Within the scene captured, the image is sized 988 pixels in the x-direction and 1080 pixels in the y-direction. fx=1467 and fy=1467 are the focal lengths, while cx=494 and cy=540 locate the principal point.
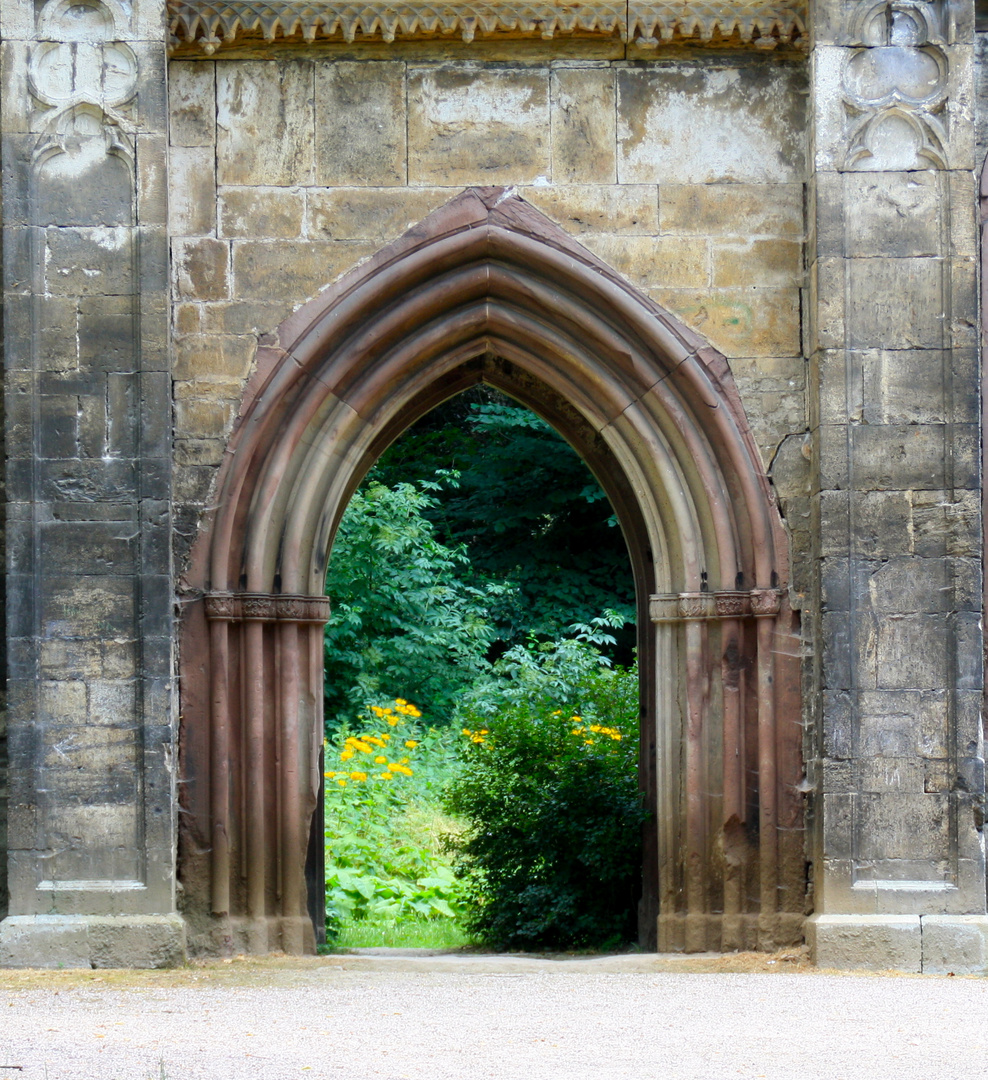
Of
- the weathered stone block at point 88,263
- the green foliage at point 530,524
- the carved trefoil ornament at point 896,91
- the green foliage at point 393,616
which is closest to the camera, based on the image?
the weathered stone block at point 88,263

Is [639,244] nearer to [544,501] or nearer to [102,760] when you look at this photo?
[102,760]

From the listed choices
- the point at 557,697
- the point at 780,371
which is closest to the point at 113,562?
the point at 780,371

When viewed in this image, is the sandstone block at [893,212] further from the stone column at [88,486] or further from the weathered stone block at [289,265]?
the stone column at [88,486]

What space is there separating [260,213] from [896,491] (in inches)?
119

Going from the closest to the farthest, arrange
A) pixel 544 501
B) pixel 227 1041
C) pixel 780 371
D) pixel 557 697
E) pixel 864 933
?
pixel 227 1041 < pixel 864 933 < pixel 780 371 < pixel 557 697 < pixel 544 501

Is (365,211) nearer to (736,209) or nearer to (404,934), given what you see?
(736,209)

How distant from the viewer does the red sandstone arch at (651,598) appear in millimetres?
6387

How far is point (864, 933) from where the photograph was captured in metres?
6.01

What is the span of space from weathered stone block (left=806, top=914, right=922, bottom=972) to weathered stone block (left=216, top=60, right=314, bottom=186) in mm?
3952

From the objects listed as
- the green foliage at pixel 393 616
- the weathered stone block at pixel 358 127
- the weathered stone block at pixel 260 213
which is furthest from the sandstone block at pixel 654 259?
the green foliage at pixel 393 616

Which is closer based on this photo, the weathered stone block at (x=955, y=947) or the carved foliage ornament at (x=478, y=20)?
the weathered stone block at (x=955, y=947)

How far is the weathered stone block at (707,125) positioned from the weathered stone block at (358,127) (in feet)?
3.32

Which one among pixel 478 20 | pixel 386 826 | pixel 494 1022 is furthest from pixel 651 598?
pixel 386 826

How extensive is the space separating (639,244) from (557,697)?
4159mm
